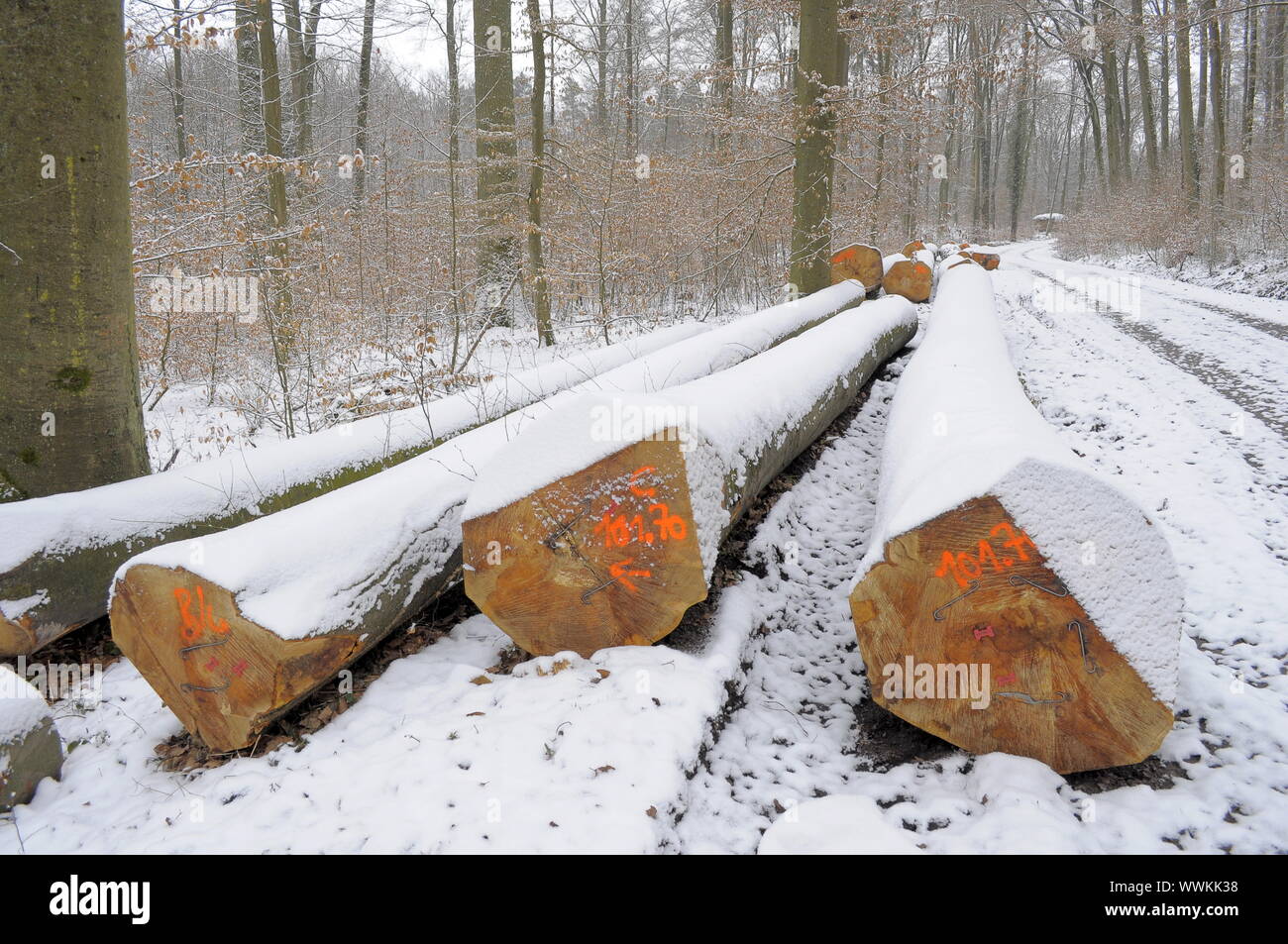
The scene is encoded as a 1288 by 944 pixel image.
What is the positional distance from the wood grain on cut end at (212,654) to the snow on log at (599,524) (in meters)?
0.72

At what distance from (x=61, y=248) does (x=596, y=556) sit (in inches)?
130

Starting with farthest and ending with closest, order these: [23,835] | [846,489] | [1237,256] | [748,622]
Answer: [1237,256], [846,489], [748,622], [23,835]

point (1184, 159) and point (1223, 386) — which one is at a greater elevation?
point (1184, 159)

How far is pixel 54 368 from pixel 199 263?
4984 millimetres

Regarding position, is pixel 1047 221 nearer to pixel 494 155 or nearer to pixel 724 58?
pixel 724 58

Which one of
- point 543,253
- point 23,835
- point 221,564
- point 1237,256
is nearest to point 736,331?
point 221,564

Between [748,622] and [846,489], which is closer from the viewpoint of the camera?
[748,622]

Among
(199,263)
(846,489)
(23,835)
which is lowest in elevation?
(23,835)

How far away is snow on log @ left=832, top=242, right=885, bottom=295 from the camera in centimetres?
1101

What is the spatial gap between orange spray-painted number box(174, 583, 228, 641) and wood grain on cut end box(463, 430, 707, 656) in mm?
920

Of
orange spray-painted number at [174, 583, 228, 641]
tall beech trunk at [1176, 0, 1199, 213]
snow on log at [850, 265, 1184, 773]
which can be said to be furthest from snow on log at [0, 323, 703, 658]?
tall beech trunk at [1176, 0, 1199, 213]

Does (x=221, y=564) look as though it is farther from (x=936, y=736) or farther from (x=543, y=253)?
(x=543, y=253)

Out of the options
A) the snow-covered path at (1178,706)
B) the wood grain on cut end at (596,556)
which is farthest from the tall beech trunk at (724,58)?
the wood grain on cut end at (596,556)
